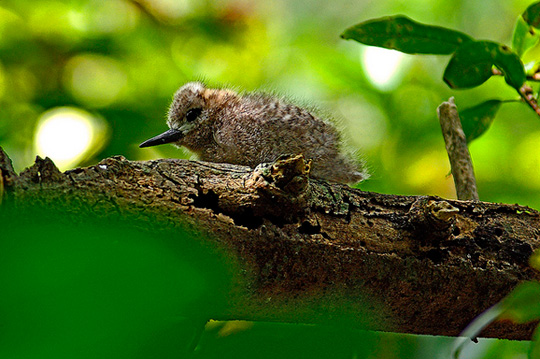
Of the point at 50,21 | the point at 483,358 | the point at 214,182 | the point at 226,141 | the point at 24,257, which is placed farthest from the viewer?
the point at 50,21

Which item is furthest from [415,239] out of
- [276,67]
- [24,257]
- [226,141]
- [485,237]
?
[276,67]

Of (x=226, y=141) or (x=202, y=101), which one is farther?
(x=202, y=101)

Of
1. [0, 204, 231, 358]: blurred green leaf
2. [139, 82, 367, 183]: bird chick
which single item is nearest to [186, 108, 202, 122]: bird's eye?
[139, 82, 367, 183]: bird chick

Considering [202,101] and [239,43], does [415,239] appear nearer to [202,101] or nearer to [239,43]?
[202,101]

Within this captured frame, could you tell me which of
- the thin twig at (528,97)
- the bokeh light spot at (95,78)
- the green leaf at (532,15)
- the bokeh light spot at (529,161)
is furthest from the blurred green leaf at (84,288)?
the bokeh light spot at (529,161)

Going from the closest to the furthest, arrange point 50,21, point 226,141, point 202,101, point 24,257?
point 24,257 → point 226,141 → point 202,101 → point 50,21

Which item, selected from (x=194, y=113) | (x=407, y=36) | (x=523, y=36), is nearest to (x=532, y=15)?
(x=523, y=36)

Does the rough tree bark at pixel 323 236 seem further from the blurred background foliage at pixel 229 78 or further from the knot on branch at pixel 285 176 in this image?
the blurred background foliage at pixel 229 78
